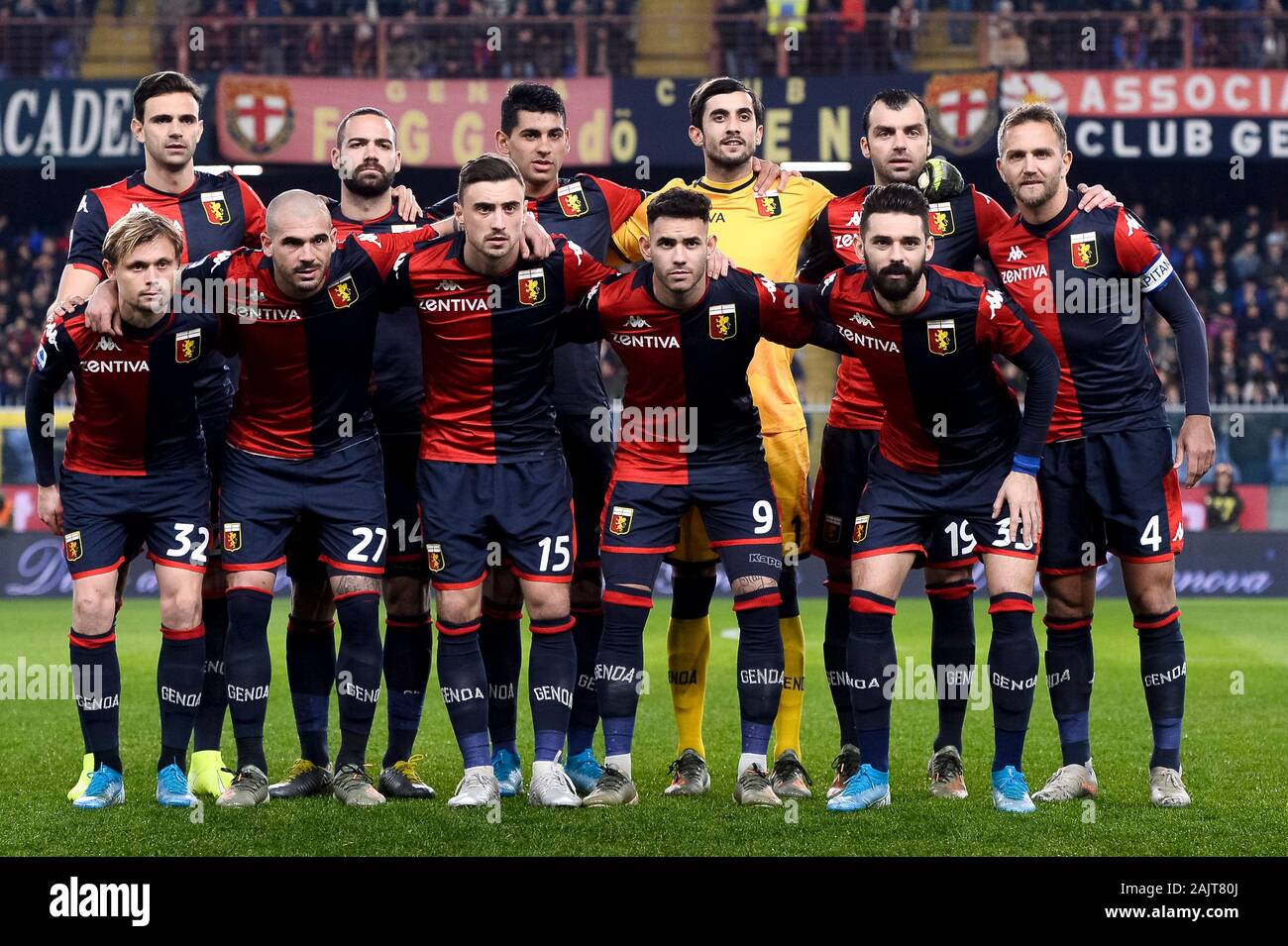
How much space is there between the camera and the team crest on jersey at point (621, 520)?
6.57m

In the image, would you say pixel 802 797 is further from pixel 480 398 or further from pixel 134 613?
pixel 134 613

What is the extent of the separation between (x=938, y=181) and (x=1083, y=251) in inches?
26.5

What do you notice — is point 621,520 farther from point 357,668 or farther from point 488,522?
point 357,668

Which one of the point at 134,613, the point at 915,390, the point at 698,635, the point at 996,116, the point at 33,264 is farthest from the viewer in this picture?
the point at 33,264

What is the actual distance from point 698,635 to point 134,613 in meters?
10.1

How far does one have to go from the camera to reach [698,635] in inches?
281

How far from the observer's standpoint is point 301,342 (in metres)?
6.43

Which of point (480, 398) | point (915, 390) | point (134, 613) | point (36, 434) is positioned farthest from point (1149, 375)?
point (134, 613)

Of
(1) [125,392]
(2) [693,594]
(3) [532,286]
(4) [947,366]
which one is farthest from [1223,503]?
(1) [125,392]

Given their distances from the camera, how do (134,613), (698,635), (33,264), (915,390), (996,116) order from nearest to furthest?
(915,390)
(698,635)
(134,613)
(996,116)
(33,264)

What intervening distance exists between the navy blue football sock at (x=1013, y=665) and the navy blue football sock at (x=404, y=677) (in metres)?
2.29

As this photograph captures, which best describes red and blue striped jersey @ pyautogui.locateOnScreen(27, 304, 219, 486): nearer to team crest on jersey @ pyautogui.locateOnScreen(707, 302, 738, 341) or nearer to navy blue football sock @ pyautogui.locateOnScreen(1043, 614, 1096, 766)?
team crest on jersey @ pyautogui.locateOnScreen(707, 302, 738, 341)

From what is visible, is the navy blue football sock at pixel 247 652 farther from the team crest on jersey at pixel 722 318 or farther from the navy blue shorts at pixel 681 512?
the team crest on jersey at pixel 722 318

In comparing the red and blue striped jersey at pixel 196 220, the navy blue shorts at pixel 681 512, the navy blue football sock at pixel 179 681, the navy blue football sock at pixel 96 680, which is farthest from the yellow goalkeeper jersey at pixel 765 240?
the navy blue football sock at pixel 96 680
